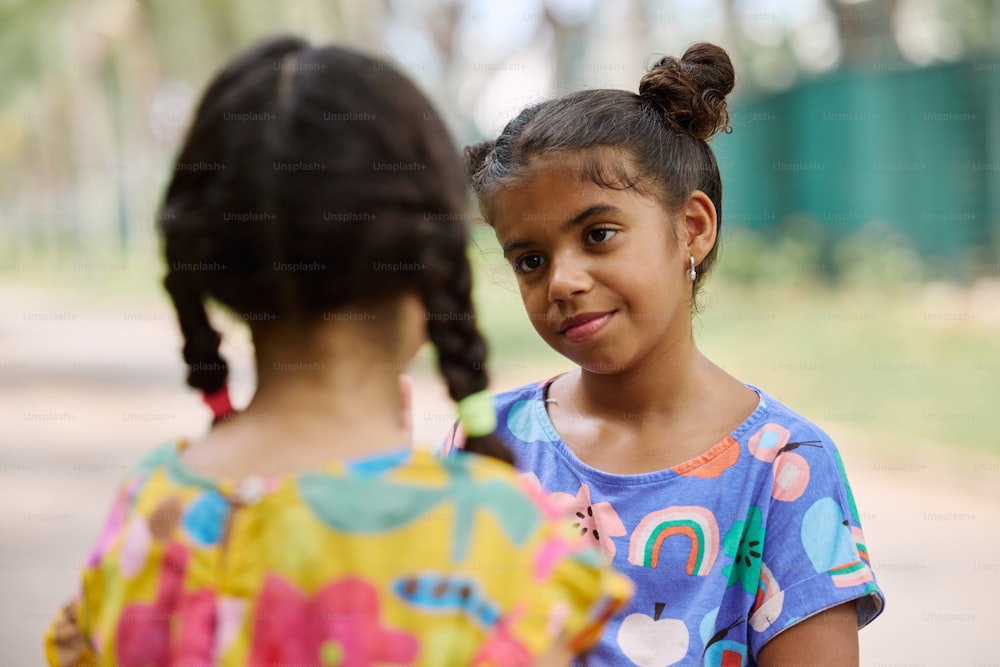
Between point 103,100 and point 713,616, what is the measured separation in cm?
3930

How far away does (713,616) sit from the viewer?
1.90 m

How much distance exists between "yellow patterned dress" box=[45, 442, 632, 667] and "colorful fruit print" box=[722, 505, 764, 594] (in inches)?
29.0

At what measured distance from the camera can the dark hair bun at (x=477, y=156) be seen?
7.66ft

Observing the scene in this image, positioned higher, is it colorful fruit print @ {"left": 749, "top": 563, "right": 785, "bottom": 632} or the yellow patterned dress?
the yellow patterned dress

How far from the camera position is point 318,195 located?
1.21m

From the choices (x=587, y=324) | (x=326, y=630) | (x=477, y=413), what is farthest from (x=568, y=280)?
(x=326, y=630)

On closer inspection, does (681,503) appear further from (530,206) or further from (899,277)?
(899,277)

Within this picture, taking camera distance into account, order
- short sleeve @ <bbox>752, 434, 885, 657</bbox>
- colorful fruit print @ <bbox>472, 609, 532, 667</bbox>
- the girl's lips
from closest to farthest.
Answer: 1. colorful fruit print @ <bbox>472, 609, 532, 667</bbox>
2. short sleeve @ <bbox>752, 434, 885, 657</bbox>
3. the girl's lips

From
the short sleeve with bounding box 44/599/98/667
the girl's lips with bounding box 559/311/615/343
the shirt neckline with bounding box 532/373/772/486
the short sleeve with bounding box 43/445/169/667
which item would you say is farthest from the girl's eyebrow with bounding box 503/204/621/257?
the short sleeve with bounding box 44/599/98/667

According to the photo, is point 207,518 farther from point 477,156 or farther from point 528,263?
point 477,156

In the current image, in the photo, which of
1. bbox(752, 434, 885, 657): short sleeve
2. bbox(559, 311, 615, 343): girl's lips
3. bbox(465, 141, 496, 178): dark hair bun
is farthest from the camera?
bbox(465, 141, 496, 178): dark hair bun

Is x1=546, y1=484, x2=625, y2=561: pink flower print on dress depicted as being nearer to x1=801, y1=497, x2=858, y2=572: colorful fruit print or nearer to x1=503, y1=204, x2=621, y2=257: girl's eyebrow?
x1=801, y1=497, x2=858, y2=572: colorful fruit print

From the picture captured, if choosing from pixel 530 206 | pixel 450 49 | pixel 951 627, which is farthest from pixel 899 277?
pixel 450 49

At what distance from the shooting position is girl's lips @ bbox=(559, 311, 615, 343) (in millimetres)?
2070
